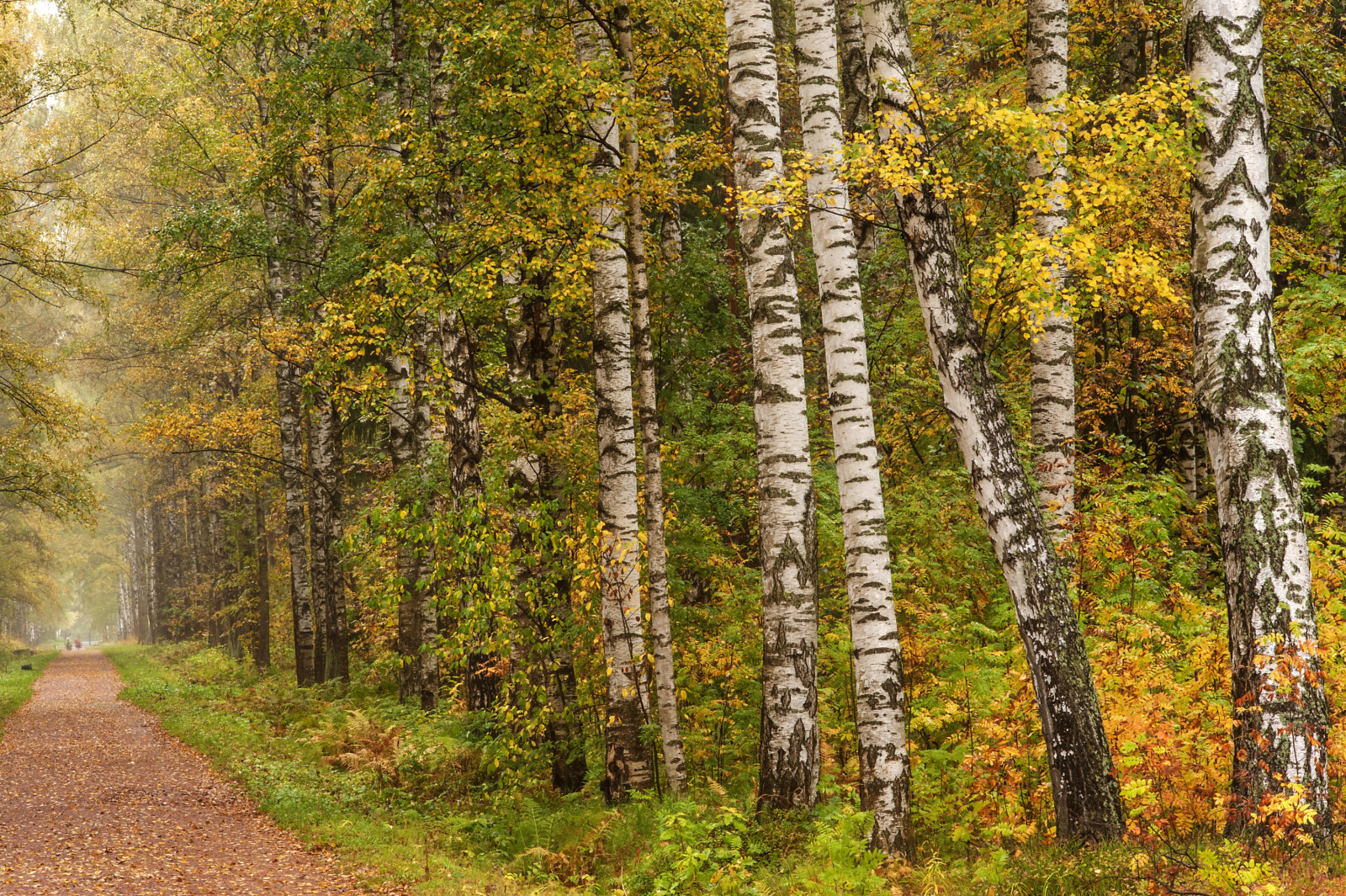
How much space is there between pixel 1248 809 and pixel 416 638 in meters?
12.4

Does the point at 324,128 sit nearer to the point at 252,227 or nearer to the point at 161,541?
the point at 252,227

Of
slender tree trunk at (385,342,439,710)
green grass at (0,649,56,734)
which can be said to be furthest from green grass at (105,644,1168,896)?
green grass at (0,649,56,734)

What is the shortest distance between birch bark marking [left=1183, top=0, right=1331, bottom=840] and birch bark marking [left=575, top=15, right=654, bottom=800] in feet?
15.4

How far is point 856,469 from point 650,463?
2.24 metres

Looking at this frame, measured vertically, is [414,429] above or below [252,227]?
below

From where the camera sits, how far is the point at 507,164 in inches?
322

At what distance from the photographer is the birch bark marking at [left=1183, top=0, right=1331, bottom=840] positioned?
505 cm

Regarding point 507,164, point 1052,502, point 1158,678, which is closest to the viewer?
Answer: point 1158,678

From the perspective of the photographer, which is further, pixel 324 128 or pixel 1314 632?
pixel 324 128

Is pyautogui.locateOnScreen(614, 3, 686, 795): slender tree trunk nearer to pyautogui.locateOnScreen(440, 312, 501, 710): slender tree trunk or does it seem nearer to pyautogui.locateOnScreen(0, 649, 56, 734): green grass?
pyautogui.locateOnScreen(440, 312, 501, 710): slender tree trunk

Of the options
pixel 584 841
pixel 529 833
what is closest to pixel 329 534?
pixel 529 833

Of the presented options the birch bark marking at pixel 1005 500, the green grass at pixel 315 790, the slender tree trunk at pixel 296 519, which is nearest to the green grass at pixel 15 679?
the green grass at pixel 315 790

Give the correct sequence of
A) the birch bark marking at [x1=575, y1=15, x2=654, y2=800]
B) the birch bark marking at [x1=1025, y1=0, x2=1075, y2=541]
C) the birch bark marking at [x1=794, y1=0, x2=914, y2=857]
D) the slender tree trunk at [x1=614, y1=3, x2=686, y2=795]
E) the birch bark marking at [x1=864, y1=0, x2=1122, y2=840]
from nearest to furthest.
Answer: the birch bark marking at [x1=864, y1=0, x2=1122, y2=840]
the birch bark marking at [x1=794, y1=0, x2=914, y2=857]
the slender tree trunk at [x1=614, y1=3, x2=686, y2=795]
the birch bark marking at [x1=575, y1=15, x2=654, y2=800]
the birch bark marking at [x1=1025, y1=0, x2=1075, y2=541]

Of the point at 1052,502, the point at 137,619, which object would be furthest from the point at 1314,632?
the point at 137,619
